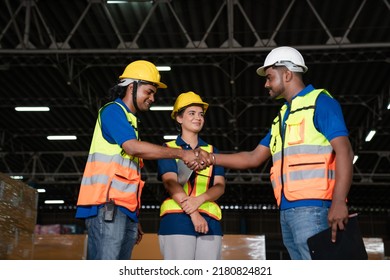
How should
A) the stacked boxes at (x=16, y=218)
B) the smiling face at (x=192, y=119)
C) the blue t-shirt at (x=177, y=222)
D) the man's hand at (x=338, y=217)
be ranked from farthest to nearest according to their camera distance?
the stacked boxes at (x=16, y=218), the smiling face at (x=192, y=119), the blue t-shirt at (x=177, y=222), the man's hand at (x=338, y=217)

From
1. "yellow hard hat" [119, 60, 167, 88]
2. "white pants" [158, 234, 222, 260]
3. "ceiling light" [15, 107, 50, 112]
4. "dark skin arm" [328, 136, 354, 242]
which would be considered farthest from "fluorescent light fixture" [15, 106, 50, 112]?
"dark skin arm" [328, 136, 354, 242]

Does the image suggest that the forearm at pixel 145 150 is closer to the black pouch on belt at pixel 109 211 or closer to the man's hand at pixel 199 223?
the black pouch on belt at pixel 109 211

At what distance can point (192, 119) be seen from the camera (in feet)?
14.2

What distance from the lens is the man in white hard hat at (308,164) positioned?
3.13 m

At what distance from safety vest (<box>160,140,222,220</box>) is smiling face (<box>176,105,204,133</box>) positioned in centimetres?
19

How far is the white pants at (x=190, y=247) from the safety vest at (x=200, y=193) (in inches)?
7.7

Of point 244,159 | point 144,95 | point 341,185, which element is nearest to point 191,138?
point 244,159

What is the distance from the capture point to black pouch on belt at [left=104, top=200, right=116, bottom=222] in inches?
135

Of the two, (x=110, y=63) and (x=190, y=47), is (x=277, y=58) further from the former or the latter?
(x=110, y=63)

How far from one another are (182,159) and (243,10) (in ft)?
27.0

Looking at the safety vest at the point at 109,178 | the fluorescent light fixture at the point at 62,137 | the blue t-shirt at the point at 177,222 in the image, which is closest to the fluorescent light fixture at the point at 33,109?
the fluorescent light fixture at the point at 62,137

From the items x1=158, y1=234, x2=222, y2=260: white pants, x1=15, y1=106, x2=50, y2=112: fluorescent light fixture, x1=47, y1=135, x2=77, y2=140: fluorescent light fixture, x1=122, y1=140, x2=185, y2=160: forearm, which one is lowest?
x1=158, y1=234, x2=222, y2=260: white pants

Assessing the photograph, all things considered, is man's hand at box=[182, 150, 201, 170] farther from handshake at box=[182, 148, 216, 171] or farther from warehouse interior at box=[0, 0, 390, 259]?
warehouse interior at box=[0, 0, 390, 259]
